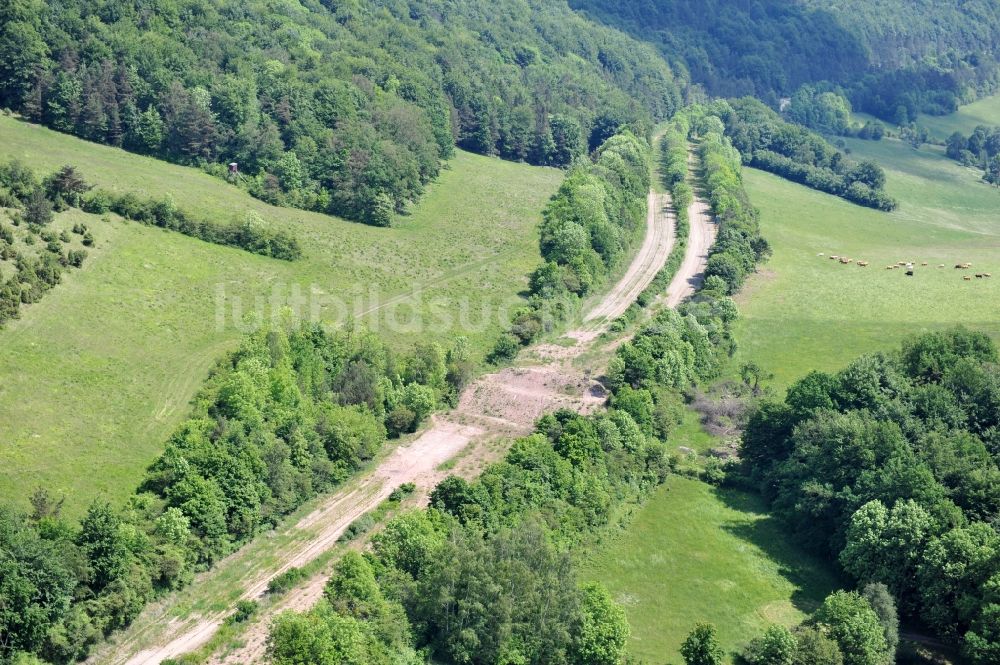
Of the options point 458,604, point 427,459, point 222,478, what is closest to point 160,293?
point 427,459

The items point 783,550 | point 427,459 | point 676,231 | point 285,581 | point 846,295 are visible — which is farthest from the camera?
point 676,231

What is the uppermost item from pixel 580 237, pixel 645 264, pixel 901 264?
pixel 901 264

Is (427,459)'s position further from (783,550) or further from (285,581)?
(783,550)

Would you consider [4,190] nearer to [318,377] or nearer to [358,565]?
[318,377]

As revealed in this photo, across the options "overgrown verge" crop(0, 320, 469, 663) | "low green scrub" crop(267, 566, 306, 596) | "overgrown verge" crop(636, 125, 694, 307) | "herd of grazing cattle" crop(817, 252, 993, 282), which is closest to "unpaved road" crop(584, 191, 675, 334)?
"overgrown verge" crop(636, 125, 694, 307)

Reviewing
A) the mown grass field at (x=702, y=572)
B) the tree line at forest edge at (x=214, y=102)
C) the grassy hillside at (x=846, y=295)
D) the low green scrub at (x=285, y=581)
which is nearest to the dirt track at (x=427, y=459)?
the low green scrub at (x=285, y=581)

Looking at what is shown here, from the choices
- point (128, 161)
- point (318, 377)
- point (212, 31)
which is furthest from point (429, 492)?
point (212, 31)
